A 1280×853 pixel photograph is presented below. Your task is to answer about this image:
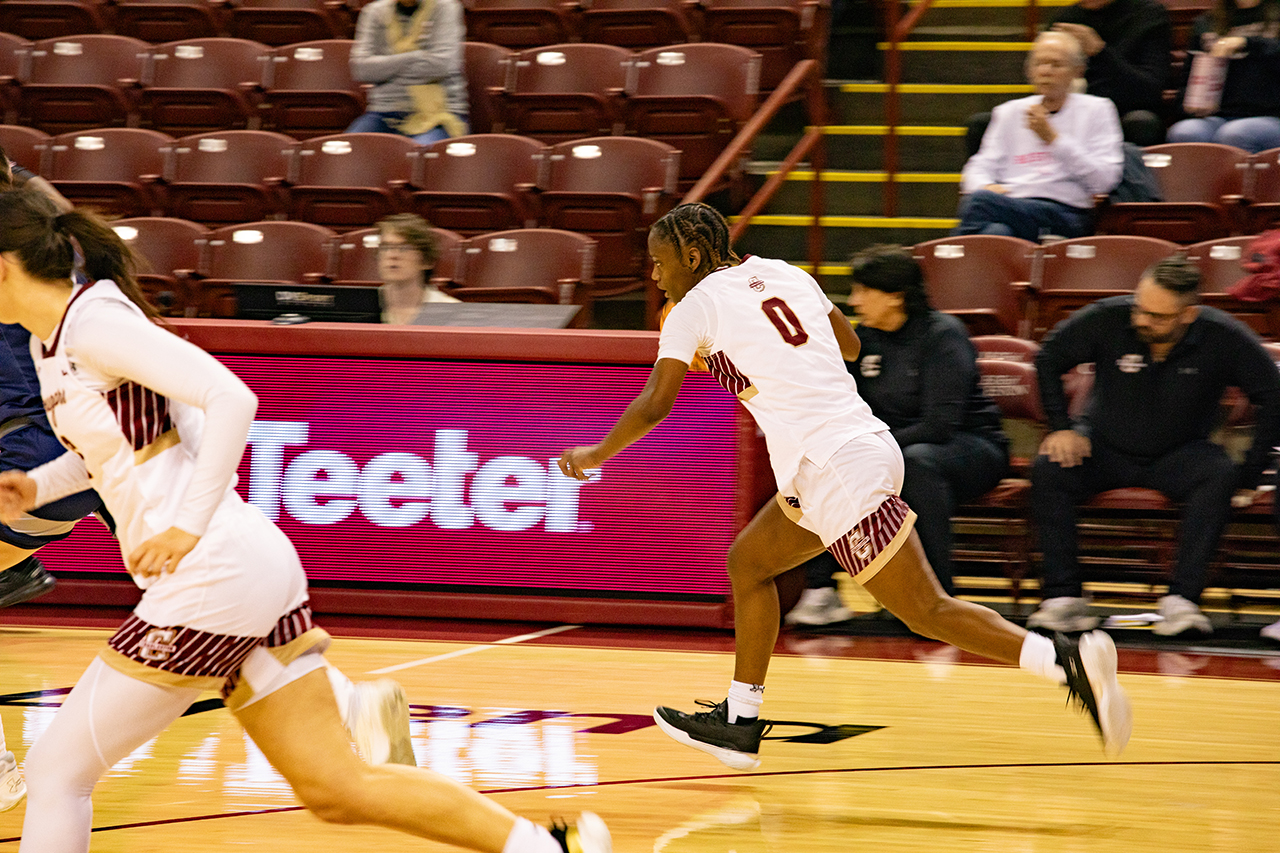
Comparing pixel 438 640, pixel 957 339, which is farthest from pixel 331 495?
pixel 957 339

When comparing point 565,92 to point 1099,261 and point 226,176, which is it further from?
point 1099,261

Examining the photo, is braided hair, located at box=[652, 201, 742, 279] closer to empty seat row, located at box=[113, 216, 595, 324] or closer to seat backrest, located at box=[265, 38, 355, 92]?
empty seat row, located at box=[113, 216, 595, 324]

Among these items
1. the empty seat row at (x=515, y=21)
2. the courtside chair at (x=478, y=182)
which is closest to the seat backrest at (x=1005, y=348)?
the courtside chair at (x=478, y=182)

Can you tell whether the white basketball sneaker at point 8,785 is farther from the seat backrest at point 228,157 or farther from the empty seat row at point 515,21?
the empty seat row at point 515,21

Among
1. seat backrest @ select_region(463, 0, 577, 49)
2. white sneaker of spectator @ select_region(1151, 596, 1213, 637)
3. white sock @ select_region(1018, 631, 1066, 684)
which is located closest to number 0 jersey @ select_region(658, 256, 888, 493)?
white sock @ select_region(1018, 631, 1066, 684)

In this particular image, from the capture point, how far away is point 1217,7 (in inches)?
362

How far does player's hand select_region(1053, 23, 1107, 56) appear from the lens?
9195 mm

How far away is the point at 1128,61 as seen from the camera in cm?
942

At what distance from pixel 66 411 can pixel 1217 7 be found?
8.14 metres

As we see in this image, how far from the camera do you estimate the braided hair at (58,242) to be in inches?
115

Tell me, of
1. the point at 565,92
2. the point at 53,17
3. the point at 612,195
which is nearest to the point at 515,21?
the point at 565,92

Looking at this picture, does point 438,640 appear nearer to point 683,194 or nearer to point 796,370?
point 796,370

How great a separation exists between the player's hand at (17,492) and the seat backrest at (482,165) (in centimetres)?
627

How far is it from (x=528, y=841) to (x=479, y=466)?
4.29m
